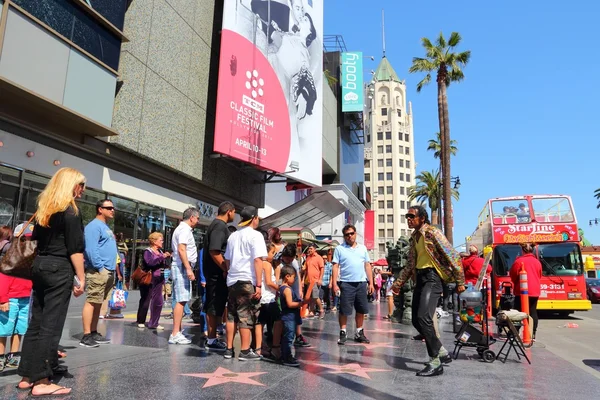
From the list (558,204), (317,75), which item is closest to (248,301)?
(558,204)

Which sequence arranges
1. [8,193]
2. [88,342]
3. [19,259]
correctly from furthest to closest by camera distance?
[8,193], [88,342], [19,259]

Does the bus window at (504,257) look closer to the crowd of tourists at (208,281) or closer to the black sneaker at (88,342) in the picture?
the crowd of tourists at (208,281)

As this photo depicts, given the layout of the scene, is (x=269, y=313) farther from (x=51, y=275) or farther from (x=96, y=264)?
(x=51, y=275)

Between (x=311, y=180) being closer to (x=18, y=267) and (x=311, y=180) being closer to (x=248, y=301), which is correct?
(x=248, y=301)

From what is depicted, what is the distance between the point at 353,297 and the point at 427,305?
1965mm

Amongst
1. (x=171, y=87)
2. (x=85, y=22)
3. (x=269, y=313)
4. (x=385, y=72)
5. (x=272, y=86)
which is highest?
(x=385, y=72)

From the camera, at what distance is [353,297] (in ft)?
22.3

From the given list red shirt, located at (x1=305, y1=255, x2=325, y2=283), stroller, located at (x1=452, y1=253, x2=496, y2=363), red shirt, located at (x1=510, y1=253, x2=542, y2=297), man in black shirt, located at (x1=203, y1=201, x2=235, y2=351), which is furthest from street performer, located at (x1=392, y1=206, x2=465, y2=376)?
red shirt, located at (x1=305, y1=255, x2=325, y2=283)

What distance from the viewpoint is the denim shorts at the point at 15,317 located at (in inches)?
162

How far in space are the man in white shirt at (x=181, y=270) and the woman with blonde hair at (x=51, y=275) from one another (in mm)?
2507

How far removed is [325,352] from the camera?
6043 millimetres

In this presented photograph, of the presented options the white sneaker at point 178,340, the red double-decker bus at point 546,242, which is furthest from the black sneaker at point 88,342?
the red double-decker bus at point 546,242

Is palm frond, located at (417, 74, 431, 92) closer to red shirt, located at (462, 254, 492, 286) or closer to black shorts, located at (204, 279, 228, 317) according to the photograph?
red shirt, located at (462, 254, 492, 286)

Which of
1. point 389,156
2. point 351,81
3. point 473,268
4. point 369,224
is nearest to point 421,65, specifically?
point 351,81
